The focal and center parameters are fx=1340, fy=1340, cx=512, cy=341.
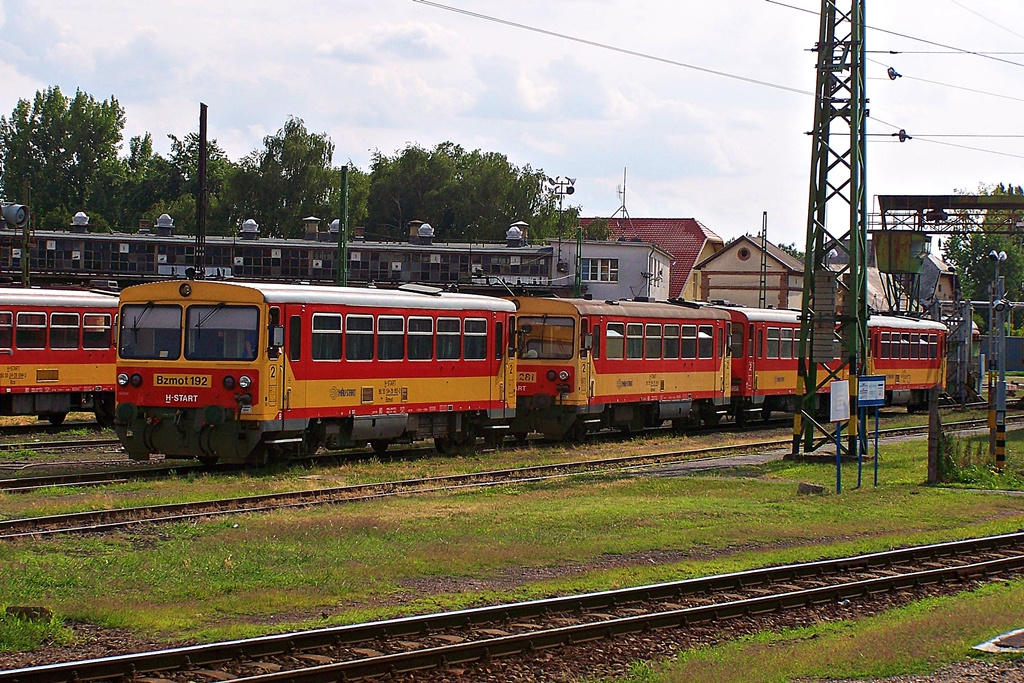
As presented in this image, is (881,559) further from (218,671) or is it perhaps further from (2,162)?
(2,162)

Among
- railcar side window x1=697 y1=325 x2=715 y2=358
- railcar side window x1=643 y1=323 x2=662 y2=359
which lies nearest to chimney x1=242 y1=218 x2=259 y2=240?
railcar side window x1=697 y1=325 x2=715 y2=358

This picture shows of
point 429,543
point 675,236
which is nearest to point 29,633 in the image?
point 429,543

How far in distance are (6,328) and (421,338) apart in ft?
31.0

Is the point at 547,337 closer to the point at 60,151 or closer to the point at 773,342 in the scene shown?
the point at 773,342

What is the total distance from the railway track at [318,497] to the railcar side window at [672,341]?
414 cm

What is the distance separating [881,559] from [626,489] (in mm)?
6242

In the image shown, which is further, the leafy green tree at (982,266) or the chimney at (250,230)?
the leafy green tree at (982,266)

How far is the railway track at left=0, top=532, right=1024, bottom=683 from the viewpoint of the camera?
8.83 meters

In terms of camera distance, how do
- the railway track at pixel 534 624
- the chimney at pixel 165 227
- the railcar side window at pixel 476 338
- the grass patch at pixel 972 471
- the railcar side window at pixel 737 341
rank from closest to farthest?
1. the railway track at pixel 534 624
2. the grass patch at pixel 972 471
3. the railcar side window at pixel 476 338
4. the railcar side window at pixel 737 341
5. the chimney at pixel 165 227

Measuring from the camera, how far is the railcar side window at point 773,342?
33469 millimetres

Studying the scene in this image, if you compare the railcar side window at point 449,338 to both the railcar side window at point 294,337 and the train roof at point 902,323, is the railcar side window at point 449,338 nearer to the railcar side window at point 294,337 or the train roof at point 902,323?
the railcar side window at point 294,337

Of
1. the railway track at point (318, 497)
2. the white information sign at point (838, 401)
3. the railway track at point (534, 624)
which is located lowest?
the railway track at point (318, 497)

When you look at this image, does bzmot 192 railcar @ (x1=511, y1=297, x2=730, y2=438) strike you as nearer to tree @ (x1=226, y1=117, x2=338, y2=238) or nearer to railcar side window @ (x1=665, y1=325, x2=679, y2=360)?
railcar side window @ (x1=665, y1=325, x2=679, y2=360)

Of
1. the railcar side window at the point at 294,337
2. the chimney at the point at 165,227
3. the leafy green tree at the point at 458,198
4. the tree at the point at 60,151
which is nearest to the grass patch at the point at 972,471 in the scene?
the railcar side window at the point at 294,337
